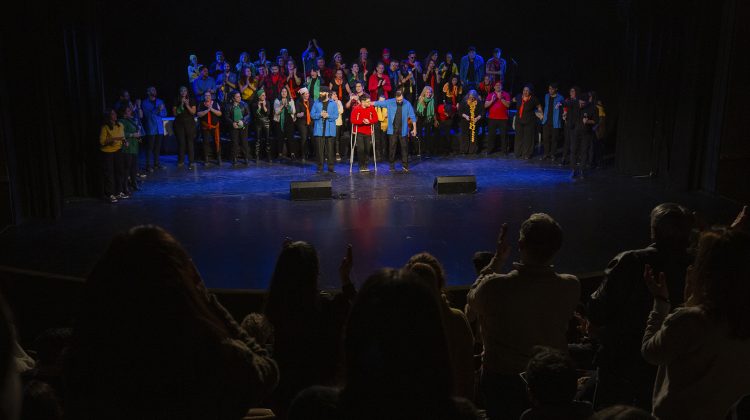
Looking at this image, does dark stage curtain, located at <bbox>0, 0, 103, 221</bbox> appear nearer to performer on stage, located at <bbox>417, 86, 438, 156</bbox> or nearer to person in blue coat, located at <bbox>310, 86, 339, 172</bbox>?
person in blue coat, located at <bbox>310, 86, 339, 172</bbox>

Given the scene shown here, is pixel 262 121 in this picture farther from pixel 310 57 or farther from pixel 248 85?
pixel 310 57

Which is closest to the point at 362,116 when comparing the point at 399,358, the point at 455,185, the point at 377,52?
the point at 455,185

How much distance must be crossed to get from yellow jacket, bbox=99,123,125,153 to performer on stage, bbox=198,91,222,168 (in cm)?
333

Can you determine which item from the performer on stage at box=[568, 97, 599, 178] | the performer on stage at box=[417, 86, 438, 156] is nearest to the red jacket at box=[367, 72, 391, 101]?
the performer on stage at box=[417, 86, 438, 156]

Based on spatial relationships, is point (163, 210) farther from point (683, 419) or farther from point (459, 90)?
point (683, 419)

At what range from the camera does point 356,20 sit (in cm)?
1706

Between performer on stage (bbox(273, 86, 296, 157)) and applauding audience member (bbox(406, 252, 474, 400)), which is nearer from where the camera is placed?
applauding audience member (bbox(406, 252, 474, 400))

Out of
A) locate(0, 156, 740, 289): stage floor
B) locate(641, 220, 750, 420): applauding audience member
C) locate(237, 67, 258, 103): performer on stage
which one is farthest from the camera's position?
locate(237, 67, 258, 103): performer on stage

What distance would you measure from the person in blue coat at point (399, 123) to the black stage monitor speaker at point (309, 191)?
3075 mm

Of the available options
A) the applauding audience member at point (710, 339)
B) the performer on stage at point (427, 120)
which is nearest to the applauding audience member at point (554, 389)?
the applauding audience member at point (710, 339)

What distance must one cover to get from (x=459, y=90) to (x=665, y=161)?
498cm

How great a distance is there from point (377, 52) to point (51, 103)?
863cm

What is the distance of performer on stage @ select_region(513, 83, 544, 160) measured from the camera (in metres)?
14.7

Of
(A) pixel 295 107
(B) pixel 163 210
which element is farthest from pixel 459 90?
(B) pixel 163 210
